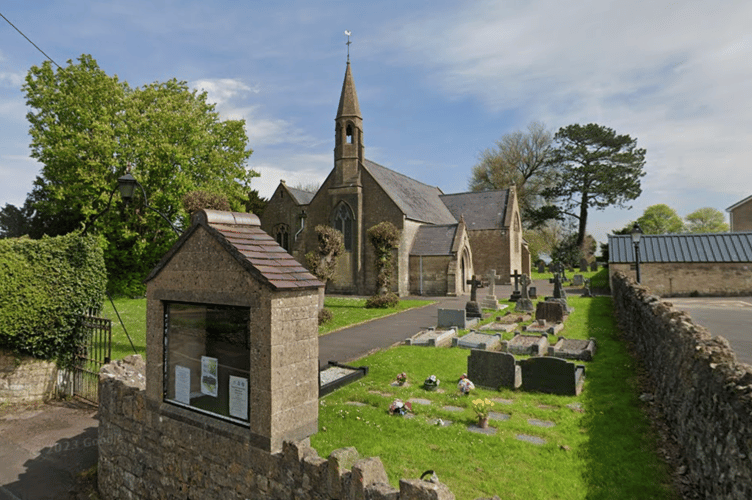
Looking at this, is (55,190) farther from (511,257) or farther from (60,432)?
(511,257)

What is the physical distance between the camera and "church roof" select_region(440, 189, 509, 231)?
128ft

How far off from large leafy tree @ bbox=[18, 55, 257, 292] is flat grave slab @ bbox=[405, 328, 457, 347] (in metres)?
15.9

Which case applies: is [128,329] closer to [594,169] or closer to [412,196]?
[412,196]

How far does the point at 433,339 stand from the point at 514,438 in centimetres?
701

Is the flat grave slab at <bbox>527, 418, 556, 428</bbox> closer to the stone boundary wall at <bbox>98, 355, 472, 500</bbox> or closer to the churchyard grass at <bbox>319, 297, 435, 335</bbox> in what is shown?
the stone boundary wall at <bbox>98, 355, 472, 500</bbox>

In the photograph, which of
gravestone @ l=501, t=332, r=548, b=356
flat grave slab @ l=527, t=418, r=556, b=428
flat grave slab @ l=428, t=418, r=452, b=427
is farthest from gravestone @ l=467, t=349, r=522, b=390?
gravestone @ l=501, t=332, r=548, b=356

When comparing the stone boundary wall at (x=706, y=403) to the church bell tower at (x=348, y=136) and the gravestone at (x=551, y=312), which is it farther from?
→ the church bell tower at (x=348, y=136)

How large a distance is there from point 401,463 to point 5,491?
20.7ft

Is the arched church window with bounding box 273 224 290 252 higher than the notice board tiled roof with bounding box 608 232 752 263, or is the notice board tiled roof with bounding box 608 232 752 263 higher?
the arched church window with bounding box 273 224 290 252

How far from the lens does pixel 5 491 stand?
254 inches

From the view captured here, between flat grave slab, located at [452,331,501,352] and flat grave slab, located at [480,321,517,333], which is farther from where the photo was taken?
flat grave slab, located at [480,321,517,333]

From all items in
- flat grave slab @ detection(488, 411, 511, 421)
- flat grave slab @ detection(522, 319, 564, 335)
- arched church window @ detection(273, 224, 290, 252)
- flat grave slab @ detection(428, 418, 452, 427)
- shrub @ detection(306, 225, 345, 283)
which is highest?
arched church window @ detection(273, 224, 290, 252)

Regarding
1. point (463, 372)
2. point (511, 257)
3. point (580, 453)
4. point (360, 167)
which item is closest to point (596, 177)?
point (511, 257)

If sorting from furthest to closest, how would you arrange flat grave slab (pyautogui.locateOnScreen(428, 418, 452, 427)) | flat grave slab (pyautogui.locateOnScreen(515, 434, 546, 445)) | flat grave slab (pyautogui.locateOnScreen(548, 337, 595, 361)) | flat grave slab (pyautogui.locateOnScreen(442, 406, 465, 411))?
flat grave slab (pyautogui.locateOnScreen(548, 337, 595, 361)) < flat grave slab (pyautogui.locateOnScreen(442, 406, 465, 411)) < flat grave slab (pyautogui.locateOnScreen(428, 418, 452, 427)) < flat grave slab (pyautogui.locateOnScreen(515, 434, 546, 445))
